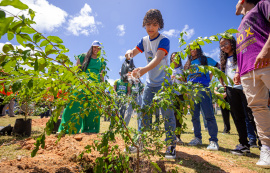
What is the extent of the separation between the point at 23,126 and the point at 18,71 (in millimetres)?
3502

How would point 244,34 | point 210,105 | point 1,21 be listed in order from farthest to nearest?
point 210,105 → point 244,34 → point 1,21

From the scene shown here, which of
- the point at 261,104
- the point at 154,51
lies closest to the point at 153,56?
the point at 154,51

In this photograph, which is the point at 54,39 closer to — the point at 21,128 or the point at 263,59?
the point at 263,59

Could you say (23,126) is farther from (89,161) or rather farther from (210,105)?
(210,105)

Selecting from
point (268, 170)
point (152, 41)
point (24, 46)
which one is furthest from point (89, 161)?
point (268, 170)

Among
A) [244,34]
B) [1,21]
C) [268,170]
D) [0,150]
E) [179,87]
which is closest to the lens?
[1,21]

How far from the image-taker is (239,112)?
276cm

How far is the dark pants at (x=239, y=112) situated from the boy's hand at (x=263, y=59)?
120cm

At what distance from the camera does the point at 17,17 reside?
2.30 ft

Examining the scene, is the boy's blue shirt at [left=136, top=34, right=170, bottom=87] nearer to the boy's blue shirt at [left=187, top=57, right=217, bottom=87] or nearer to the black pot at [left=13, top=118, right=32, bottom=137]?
the boy's blue shirt at [left=187, top=57, right=217, bottom=87]

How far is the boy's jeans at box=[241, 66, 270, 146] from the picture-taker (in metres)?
1.92

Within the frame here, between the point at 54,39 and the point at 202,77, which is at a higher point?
the point at 202,77

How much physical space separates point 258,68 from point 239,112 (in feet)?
3.89

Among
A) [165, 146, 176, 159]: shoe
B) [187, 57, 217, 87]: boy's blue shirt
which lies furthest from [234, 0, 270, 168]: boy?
[165, 146, 176, 159]: shoe
